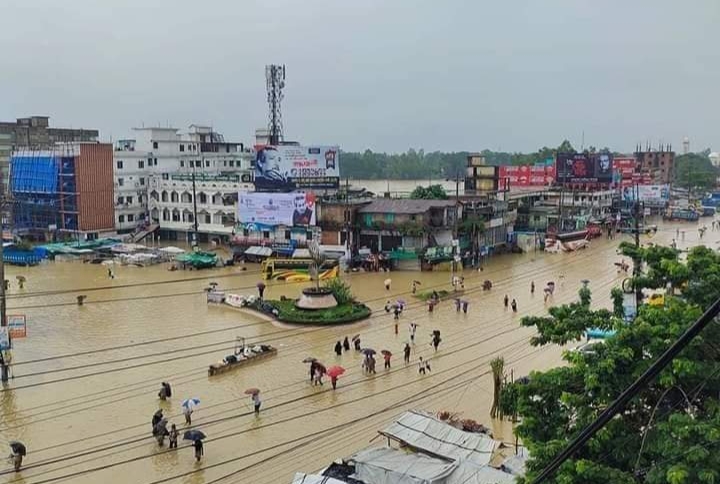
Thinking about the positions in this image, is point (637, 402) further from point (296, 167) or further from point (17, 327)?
point (296, 167)

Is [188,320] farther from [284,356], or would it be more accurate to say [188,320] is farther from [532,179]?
[532,179]

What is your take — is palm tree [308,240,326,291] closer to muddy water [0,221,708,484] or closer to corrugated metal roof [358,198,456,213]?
muddy water [0,221,708,484]

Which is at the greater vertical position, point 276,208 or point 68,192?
point 68,192

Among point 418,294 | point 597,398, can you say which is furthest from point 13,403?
point 418,294

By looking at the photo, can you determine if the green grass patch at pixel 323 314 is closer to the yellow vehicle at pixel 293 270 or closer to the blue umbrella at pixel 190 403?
the yellow vehicle at pixel 293 270

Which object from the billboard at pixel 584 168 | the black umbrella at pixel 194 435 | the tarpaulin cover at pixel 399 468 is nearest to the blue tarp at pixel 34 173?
the black umbrella at pixel 194 435

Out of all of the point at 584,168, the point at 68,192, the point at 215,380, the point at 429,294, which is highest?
the point at 584,168

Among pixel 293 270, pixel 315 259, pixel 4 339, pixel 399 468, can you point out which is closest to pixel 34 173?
pixel 293 270
